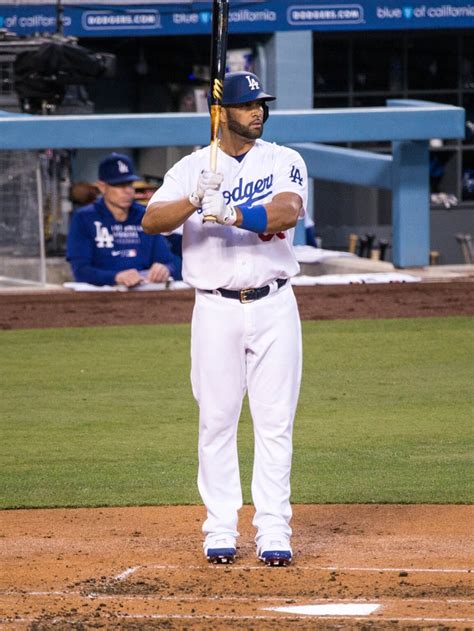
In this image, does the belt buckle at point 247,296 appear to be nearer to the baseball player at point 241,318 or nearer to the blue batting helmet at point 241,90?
the baseball player at point 241,318

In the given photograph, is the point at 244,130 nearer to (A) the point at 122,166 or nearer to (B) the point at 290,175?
(B) the point at 290,175

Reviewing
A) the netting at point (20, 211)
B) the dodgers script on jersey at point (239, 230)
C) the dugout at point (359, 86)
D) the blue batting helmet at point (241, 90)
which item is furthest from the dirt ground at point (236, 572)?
the dugout at point (359, 86)

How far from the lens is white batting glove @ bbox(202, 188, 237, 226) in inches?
201

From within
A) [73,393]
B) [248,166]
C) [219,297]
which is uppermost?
[248,166]

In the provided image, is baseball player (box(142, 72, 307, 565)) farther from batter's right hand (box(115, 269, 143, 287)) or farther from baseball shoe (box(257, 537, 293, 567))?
batter's right hand (box(115, 269, 143, 287))

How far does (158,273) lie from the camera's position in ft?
43.8

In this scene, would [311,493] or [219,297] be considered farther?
[311,493]

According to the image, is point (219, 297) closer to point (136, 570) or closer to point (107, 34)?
point (136, 570)

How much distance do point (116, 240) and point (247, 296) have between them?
7.61 meters

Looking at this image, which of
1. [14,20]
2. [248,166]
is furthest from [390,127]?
[248,166]

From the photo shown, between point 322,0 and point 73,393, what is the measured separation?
38.2ft

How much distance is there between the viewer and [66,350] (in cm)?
1217

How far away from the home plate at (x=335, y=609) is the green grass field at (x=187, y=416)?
211 cm

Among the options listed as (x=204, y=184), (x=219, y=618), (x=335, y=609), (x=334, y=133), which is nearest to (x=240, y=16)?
(x=334, y=133)
